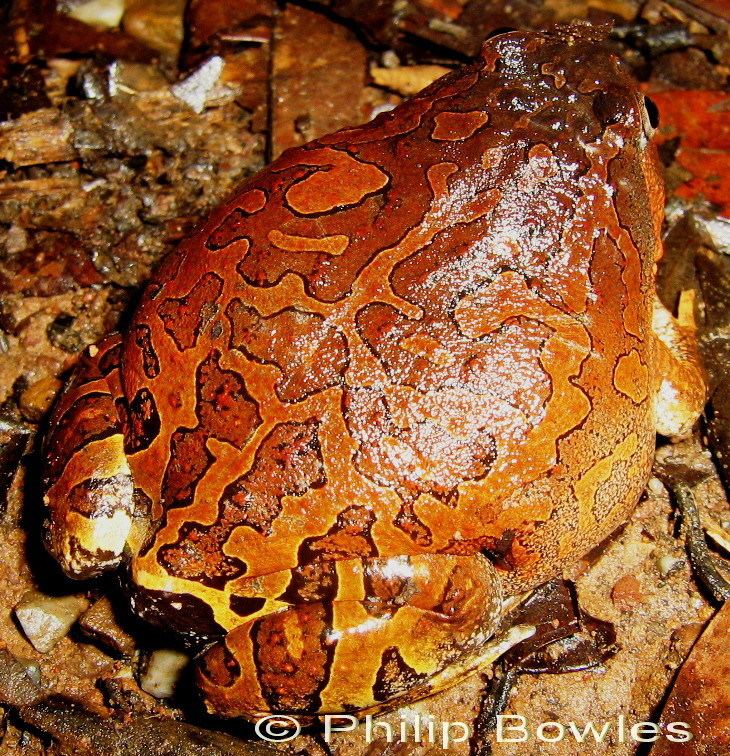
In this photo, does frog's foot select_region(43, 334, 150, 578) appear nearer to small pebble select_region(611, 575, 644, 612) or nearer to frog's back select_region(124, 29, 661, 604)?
frog's back select_region(124, 29, 661, 604)

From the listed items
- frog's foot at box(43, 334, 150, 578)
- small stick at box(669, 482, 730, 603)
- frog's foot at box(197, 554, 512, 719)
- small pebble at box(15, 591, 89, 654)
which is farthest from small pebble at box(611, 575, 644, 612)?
small pebble at box(15, 591, 89, 654)

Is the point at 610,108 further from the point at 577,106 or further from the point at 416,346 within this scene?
the point at 416,346

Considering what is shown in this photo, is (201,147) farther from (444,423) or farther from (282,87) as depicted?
(444,423)

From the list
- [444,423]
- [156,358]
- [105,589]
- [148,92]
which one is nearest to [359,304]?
[444,423]

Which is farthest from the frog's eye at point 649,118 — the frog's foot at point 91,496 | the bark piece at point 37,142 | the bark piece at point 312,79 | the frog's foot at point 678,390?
the bark piece at point 37,142

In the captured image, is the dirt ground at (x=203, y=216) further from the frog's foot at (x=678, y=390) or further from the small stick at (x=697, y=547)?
the frog's foot at (x=678, y=390)

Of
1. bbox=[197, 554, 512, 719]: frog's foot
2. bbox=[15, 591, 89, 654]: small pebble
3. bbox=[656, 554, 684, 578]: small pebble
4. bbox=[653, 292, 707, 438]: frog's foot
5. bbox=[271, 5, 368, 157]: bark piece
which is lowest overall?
bbox=[15, 591, 89, 654]: small pebble
